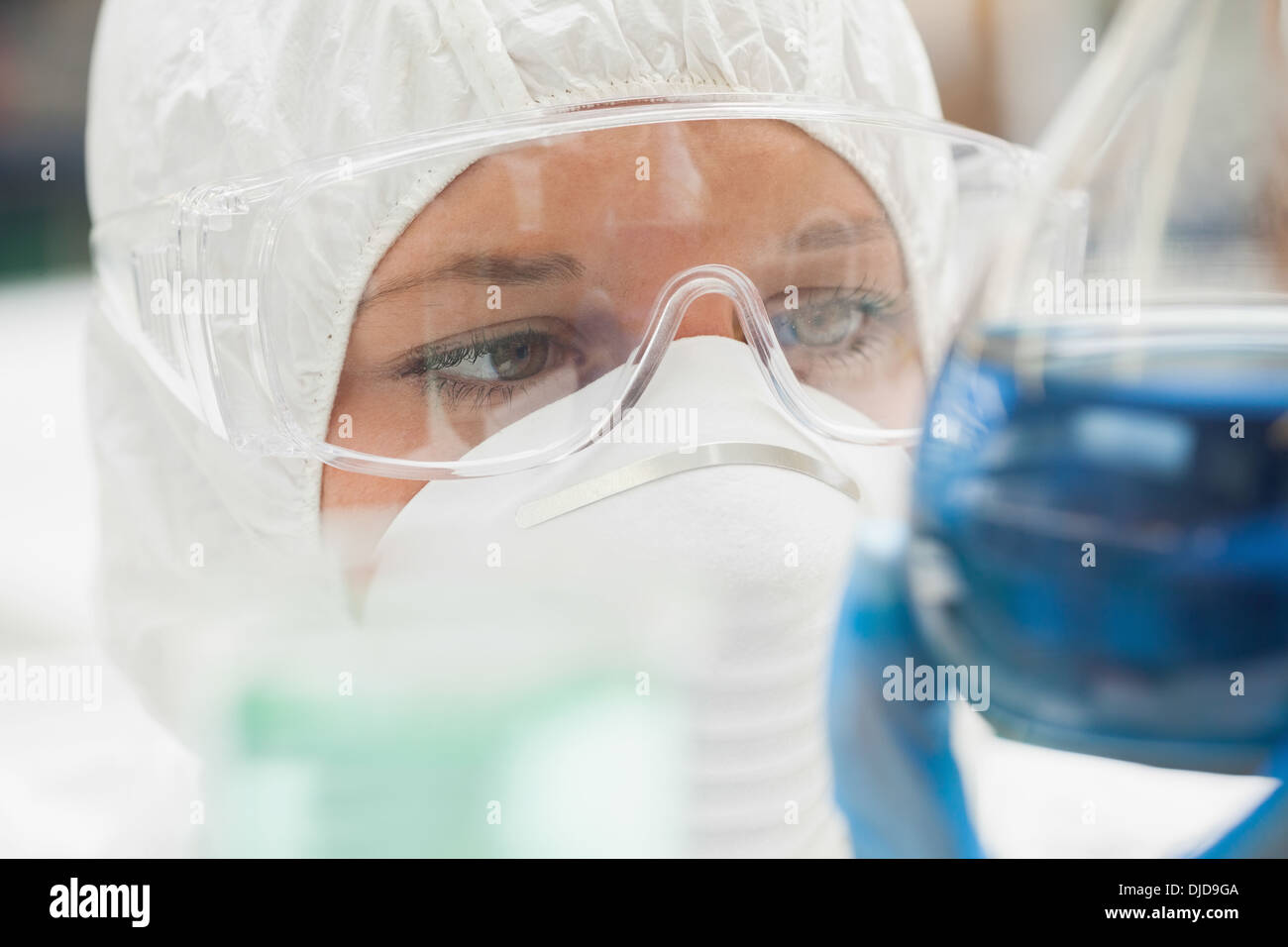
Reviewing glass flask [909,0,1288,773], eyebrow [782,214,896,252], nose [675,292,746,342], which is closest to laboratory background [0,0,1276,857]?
glass flask [909,0,1288,773]

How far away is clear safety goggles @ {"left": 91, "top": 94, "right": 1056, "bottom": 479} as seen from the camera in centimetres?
53

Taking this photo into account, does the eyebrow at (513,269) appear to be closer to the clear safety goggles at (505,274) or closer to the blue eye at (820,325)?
the clear safety goggles at (505,274)

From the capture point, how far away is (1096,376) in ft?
1.17

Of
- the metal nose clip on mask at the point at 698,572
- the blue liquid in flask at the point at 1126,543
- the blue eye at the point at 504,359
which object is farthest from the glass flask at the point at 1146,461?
the blue eye at the point at 504,359

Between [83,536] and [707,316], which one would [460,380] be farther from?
[83,536]

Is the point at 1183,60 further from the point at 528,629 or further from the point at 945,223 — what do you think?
the point at 528,629

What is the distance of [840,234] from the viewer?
2.00 ft

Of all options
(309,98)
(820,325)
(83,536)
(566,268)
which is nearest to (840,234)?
(820,325)

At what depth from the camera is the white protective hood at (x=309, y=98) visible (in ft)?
1.81

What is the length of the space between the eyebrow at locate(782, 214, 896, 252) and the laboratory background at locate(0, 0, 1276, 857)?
12cm

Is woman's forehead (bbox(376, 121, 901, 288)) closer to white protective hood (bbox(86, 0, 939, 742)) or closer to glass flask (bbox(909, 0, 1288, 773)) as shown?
white protective hood (bbox(86, 0, 939, 742))

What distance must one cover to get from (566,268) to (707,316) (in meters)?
0.08

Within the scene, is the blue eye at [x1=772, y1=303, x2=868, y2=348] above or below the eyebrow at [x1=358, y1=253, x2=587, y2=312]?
below
